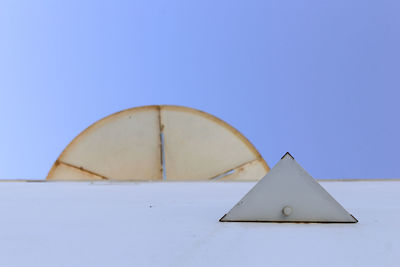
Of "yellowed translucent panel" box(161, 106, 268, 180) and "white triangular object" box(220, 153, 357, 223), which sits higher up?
"white triangular object" box(220, 153, 357, 223)

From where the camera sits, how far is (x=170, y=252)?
0.77m

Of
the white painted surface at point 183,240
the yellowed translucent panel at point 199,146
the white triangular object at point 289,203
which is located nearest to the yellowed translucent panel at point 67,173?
the yellowed translucent panel at point 199,146

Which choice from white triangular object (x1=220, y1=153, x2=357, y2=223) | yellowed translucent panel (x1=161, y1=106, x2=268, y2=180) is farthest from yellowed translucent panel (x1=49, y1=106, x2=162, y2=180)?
white triangular object (x1=220, y1=153, x2=357, y2=223)

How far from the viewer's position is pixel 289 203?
1036 millimetres

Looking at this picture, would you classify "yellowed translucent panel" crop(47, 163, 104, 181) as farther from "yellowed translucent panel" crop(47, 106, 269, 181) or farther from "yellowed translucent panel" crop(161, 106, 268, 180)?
"yellowed translucent panel" crop(161, 106, 268, 180)

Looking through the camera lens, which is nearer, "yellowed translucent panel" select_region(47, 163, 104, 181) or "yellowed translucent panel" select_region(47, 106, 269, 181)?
"yellowed translucent panel" select_region(47, 106, 269, 181)

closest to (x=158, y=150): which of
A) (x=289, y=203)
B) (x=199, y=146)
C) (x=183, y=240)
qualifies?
(x=199, y=146)

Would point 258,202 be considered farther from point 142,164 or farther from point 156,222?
point 142,164

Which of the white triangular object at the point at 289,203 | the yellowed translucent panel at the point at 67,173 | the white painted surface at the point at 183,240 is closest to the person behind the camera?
the white painted surface at the point at 183,240

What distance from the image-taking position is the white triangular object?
1.00m

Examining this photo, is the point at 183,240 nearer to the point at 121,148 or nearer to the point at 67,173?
the point at 121,148

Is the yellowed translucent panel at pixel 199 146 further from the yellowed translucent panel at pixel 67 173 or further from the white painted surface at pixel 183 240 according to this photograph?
the white painted surface at pixel 183 240

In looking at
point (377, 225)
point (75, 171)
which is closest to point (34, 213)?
point (377, 225)

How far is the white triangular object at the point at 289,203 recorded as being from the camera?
1.00 m
